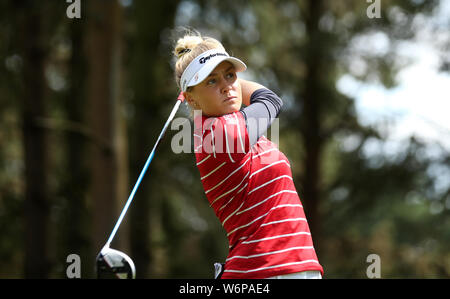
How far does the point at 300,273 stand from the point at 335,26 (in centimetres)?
805

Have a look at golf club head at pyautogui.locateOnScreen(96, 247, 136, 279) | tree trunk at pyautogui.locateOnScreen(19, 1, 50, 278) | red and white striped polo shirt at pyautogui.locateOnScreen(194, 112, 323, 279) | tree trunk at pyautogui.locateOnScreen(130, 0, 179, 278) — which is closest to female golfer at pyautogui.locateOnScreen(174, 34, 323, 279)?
red and white striped polo shirt at pyautogui.locateOnScreen(194, 112, 323, 279)

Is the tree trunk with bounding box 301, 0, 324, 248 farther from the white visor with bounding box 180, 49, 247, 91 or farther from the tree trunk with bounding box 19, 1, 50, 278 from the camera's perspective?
the white visor with bounding box 180, 49, 247, 91

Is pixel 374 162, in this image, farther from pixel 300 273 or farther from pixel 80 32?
pixel 300 273

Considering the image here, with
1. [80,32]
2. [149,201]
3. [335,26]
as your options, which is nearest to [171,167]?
[149,201]

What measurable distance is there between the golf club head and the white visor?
2.56ft

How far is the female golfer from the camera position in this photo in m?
2.33

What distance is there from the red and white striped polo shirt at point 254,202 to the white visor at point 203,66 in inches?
7.0

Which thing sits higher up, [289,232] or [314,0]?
[314,0]

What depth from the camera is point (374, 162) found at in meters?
9.43

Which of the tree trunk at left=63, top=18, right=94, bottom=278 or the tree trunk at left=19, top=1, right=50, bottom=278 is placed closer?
the tree trunk at left=19, top=1, right=50, bottom=278

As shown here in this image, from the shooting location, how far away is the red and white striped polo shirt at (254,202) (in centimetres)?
233

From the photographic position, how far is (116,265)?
254cm

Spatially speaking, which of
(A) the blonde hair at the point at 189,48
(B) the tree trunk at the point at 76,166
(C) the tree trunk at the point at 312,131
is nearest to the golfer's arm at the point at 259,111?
(A) the blonde hair at the point at 189,48
